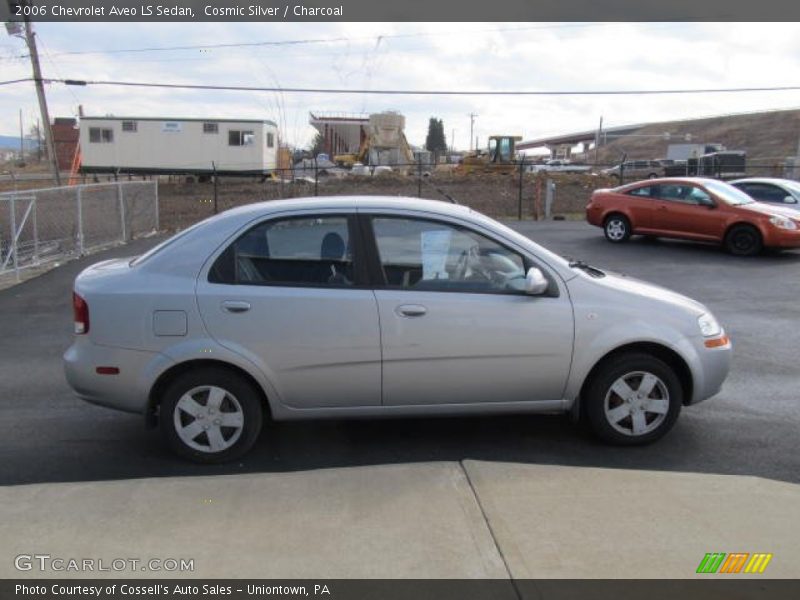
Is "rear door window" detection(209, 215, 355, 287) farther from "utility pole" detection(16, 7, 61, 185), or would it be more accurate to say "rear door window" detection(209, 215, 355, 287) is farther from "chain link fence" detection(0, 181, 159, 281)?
"utility pole" detection(16, 7, 61, 185)

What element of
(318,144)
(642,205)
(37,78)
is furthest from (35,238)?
(318,144)

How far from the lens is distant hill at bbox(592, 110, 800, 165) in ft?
299

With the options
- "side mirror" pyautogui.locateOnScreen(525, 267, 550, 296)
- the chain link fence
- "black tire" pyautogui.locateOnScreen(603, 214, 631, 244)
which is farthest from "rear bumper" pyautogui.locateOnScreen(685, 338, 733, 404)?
"black tire" pyautogui.locateOnScreen(603, 214, 631, 244)

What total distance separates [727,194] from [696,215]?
2.38 ft

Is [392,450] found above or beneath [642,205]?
beneath

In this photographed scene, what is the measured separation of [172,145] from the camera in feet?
127

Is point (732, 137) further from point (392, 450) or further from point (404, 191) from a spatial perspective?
point (392, 450)

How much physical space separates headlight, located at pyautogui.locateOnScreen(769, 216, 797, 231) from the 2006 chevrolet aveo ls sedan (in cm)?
1045

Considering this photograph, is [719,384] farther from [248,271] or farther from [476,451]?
[248,271]

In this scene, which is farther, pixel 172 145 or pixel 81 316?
pixel 172 145

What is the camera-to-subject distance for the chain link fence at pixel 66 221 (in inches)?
492

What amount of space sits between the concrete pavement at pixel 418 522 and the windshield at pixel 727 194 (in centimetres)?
1158

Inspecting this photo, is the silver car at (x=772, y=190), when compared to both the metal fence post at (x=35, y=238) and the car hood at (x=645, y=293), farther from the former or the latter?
the metal fence post at (x=35, y=238)

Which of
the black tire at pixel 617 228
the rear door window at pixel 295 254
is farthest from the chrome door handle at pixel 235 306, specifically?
the black tire at pixel 617 228
